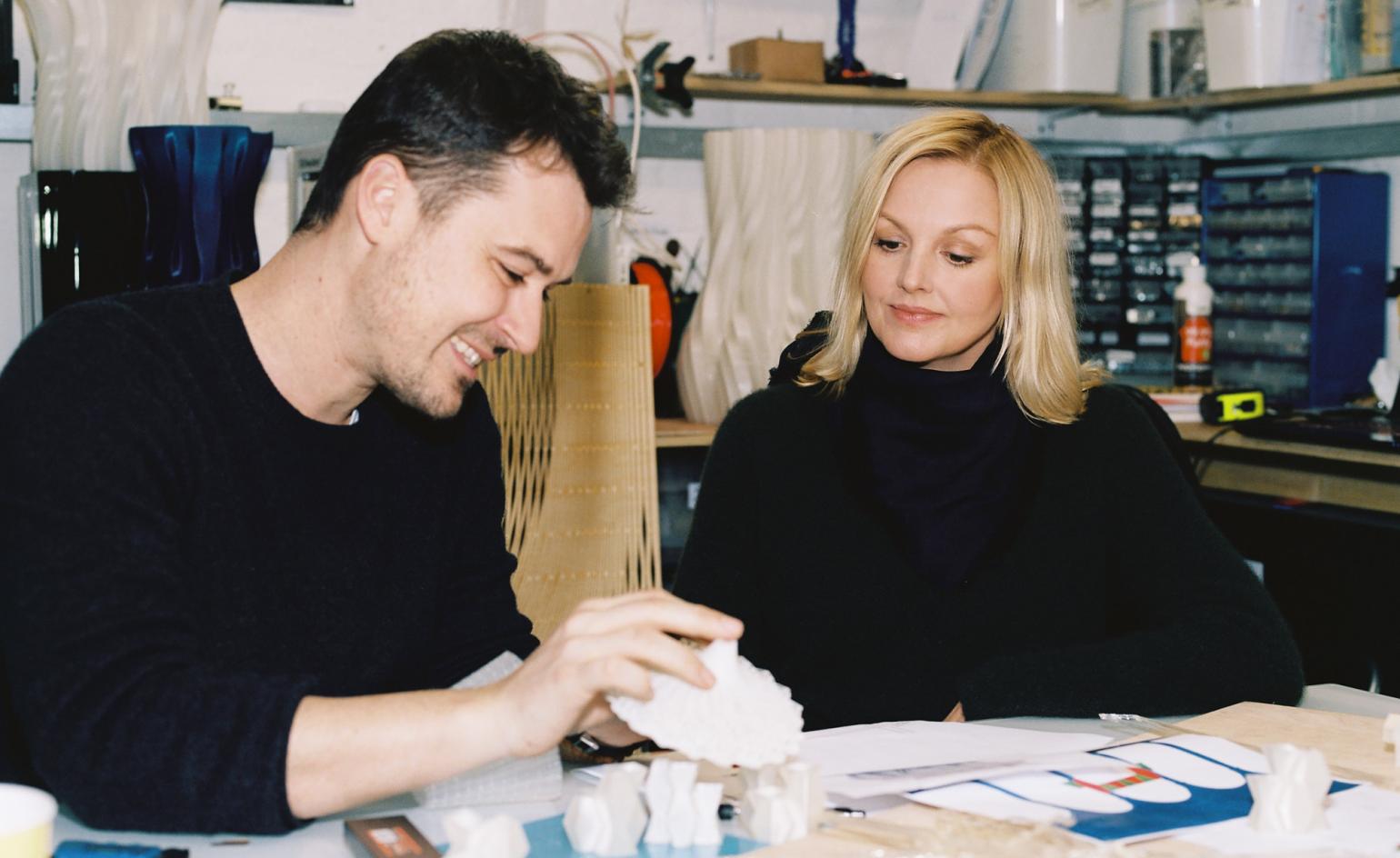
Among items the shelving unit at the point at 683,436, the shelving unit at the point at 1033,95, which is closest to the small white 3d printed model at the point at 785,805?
the shelving unit at the point at 683,436

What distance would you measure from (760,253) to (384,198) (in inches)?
64.1

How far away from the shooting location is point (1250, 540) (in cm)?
269

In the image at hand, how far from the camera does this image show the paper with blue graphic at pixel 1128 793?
1.03 m

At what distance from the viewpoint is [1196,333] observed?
3098 millimetres

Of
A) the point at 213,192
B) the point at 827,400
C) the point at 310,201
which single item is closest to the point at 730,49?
the point at 213,192

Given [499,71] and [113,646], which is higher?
[499,71]

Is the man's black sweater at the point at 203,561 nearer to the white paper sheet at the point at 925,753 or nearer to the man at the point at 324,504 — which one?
the man at the point at 324,504

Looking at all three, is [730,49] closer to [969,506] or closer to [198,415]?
[969,506]

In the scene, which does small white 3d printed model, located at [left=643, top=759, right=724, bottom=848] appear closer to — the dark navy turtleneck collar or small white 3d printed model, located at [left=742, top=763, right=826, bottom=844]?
small white 3d printed model, located at [left=742, top=763, right=826, bottom=844]

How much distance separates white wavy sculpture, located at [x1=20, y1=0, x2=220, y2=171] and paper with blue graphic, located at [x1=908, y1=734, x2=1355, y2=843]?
181 centimetres

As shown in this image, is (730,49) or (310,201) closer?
(310,201)

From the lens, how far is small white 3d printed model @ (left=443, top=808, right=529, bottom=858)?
3.05 ft

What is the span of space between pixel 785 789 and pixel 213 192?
5.08ft

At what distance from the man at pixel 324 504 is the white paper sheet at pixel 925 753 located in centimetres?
19
